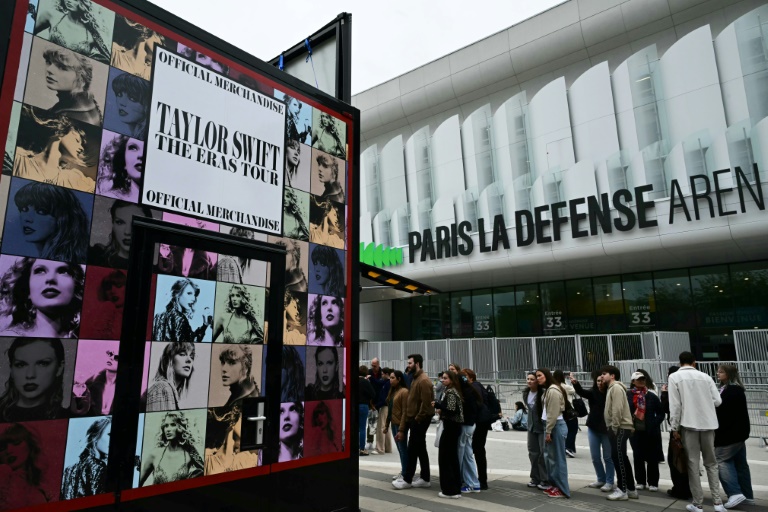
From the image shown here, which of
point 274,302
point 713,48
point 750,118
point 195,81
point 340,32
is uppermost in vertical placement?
point 713,48

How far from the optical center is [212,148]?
4848 millimetres

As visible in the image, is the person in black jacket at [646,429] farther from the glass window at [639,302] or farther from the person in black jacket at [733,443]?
the glass window at [639,302]

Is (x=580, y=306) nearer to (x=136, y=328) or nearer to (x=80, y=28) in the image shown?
(x=136, y=328)

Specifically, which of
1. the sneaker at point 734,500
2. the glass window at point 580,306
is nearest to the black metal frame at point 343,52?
the sneaker at point 734,500

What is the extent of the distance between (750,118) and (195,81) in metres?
21.3

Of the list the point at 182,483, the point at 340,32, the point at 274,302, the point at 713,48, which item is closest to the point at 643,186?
the point at 713,48

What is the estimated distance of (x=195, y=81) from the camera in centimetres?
479

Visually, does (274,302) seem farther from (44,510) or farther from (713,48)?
(713,48)

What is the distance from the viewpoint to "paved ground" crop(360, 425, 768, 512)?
6816mm

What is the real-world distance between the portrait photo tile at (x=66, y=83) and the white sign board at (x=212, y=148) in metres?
0.45

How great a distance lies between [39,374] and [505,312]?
2615 centimetres

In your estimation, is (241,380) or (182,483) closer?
(182,483)

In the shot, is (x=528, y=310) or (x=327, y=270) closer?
(x=327, y=270)

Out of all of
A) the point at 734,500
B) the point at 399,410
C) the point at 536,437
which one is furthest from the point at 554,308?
the point at 734,500
